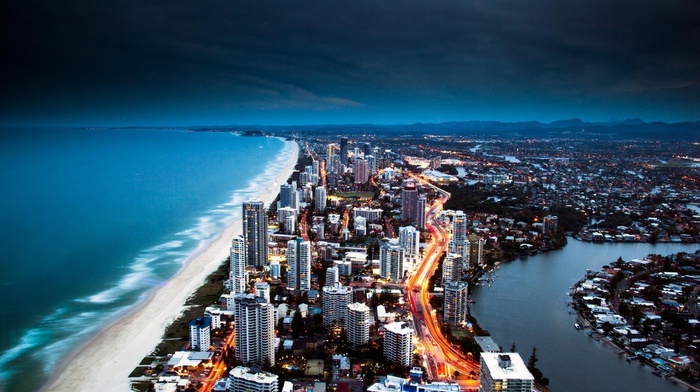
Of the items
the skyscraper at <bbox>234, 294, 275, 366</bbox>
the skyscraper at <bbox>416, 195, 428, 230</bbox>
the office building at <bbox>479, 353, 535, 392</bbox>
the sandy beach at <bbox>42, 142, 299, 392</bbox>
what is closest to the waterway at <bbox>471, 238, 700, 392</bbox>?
the office building at <bbox>479, 353, 535, 392</bbox>

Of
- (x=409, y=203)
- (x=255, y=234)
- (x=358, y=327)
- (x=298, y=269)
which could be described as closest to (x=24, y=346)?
(x=358, y=327)

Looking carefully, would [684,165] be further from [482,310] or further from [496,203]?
[482,310]

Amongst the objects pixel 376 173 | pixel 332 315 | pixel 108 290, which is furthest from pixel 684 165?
pixel 108 290

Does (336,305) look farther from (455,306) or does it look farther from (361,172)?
(361,172)

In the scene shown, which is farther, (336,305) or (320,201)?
(320,201)

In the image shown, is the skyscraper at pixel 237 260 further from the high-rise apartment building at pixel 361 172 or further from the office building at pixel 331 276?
the high-rise apartment building at pixel 361 172

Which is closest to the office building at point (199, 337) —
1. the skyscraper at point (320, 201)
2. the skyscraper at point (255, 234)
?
the skyscraper at point (255, 234)

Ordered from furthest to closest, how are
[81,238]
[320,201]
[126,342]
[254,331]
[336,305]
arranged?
[320,201] → [81,238] → [336,305] → [126,342] → [254,331]
